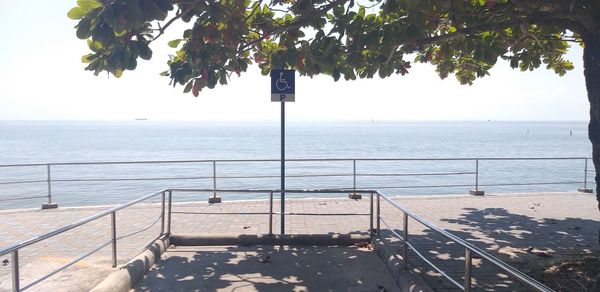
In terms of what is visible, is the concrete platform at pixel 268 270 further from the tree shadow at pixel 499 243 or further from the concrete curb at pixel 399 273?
the tree shadow at pixel 499 243

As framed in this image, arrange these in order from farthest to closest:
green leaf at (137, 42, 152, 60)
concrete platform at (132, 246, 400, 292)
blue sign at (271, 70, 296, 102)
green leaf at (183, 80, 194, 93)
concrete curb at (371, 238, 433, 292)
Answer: blue sign at (271, 70, 296, 102) < green leaf at (183, 80, 194, 93) < concrete platform at (132, 246, 400, 292) < green leaf at (137, 42, 152, 60) < concrete curb at (371, 238, 433, 292)

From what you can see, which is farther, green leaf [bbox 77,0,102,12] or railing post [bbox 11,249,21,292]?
green leaf [bbox 77,0,102,12]

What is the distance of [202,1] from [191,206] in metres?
6.17

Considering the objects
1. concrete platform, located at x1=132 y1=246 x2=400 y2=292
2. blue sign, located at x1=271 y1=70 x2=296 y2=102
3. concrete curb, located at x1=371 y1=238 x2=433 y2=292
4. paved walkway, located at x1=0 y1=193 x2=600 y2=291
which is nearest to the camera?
concrete curb, located at x1=371 y1=238 x2=433 y2=292

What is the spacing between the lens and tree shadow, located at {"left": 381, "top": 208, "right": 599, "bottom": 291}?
544 cm

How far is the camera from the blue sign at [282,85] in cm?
704

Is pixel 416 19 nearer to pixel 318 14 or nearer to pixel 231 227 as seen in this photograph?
pixel 318 14

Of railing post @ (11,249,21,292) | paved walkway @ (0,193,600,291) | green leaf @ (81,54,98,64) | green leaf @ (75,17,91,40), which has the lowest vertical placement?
paved walkway @ (0,193,600,291)

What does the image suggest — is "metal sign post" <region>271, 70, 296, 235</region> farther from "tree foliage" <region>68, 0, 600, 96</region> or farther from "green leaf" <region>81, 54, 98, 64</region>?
"green leaf" <region>81, 54, 98, 64</region>

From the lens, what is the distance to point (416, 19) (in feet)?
17.7

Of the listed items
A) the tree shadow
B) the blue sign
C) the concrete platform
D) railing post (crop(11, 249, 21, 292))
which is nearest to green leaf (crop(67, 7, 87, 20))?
railing post (crop(11, 249, 21, 292))

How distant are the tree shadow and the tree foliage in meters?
2.76

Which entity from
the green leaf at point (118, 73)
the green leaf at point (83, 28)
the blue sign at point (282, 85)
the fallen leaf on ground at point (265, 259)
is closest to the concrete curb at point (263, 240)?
the fallen leaf on ground at point (265, 259)

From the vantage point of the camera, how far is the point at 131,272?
526 cm
